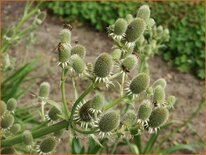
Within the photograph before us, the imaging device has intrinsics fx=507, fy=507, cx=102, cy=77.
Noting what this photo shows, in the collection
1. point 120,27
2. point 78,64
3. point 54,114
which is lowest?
point 54,114

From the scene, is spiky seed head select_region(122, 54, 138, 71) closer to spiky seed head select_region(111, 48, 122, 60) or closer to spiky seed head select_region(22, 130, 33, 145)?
spiky seed head select_region(111, 48, 122, 60)

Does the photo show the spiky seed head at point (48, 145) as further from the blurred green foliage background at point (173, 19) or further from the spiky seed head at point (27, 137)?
the blurred green foliage background at point (173, 19)

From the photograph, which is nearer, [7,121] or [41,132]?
[41,132]

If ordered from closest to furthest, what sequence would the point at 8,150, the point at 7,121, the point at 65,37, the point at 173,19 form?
the point at 65,37
the point at 7,121
the point at 8,150
the point at 173,19

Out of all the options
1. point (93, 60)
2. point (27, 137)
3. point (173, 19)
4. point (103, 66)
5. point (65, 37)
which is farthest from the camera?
point (173, 19)

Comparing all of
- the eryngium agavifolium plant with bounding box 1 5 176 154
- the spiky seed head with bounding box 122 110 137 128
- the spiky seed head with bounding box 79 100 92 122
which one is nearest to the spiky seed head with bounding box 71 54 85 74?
the eryngium agavifolium plant with bounding box 1 5 176 154

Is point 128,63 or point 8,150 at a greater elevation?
point 128,63

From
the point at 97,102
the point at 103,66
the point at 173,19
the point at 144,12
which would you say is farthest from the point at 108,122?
the point at 173,19

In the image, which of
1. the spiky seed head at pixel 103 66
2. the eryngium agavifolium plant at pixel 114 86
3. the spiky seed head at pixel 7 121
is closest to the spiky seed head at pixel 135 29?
the eryngium agavifolium plant at pixel 114 86

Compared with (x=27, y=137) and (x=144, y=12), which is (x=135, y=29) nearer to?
(x=144, y=12)
